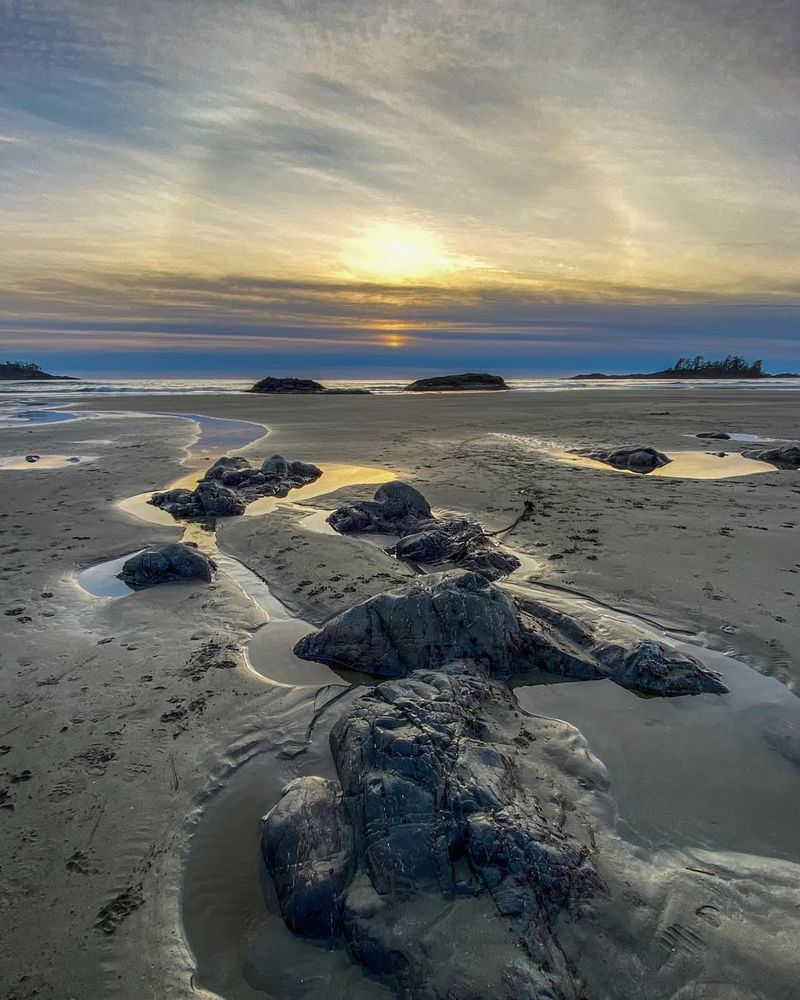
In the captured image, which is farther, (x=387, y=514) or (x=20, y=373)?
(x=20, y=373)

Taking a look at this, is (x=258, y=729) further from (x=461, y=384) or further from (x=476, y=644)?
(x=461, y=384)

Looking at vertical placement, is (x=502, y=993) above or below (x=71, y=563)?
above

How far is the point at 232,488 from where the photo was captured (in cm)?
1259

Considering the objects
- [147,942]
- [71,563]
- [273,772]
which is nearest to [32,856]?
[147,942]

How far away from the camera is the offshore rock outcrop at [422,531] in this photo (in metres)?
7.83

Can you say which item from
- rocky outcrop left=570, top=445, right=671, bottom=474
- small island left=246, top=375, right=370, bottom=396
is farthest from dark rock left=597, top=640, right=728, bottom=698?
small island left=246, top=375, right=370, bottom=396

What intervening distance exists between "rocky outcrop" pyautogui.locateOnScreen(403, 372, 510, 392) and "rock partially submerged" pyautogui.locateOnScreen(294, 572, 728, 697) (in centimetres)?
5965

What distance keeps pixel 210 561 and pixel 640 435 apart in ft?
60.7

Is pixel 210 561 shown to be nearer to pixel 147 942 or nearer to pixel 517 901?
pixel 147 942

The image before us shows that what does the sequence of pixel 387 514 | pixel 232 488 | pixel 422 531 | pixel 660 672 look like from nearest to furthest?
pixel 660 672, pixel 422 531, pixel 387 514, pixel 232 488

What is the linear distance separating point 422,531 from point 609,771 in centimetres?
540

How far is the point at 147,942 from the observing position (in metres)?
2.84

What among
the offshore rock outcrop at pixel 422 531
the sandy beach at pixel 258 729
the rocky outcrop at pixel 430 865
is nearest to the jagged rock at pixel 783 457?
the sandy beach at pixel 258 729

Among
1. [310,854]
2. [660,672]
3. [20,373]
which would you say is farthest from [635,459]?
[20,373]
